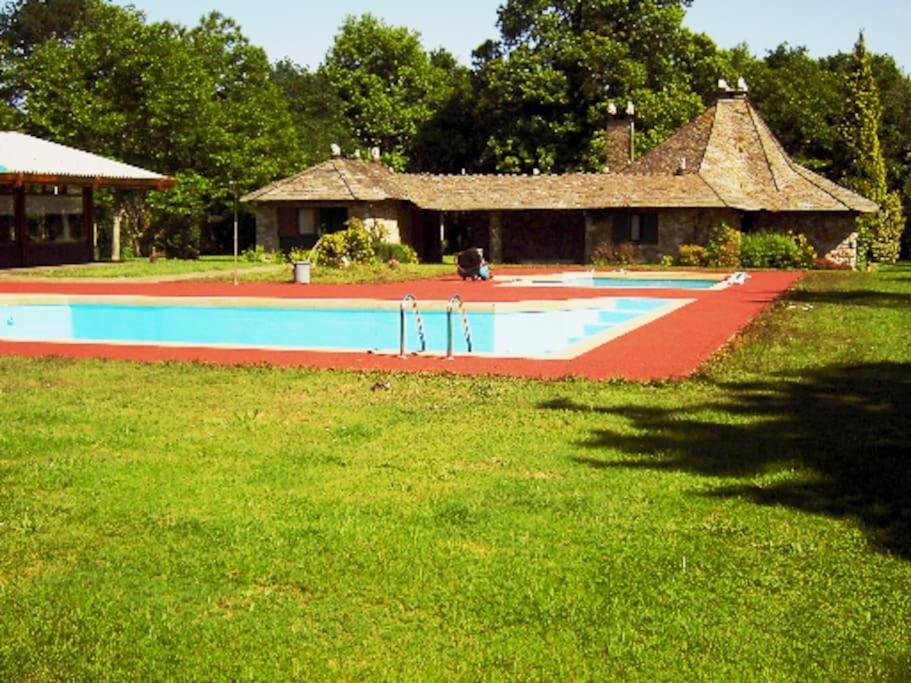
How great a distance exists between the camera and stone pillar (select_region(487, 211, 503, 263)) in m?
40.5

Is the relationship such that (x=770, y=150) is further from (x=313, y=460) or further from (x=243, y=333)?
(x=313, y=460)

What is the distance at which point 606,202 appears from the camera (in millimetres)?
37469

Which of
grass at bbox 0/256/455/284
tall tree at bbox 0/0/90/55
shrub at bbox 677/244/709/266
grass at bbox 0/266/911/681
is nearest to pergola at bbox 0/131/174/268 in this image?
grass at bbox 0/256/455/284

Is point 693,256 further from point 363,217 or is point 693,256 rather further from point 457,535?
point 457,535

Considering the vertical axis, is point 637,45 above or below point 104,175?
above

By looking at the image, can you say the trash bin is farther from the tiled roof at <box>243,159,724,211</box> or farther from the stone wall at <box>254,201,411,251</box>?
the stone wall at <box>254,201,411,251</box>

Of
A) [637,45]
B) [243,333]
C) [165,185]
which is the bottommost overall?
[243,333]

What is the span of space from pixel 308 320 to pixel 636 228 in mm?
20357

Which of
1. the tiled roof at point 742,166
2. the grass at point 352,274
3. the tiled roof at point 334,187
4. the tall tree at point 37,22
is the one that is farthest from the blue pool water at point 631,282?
the tall tree at point 37,22

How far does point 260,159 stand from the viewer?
44.2 m

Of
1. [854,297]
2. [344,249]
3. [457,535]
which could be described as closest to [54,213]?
[344,249]

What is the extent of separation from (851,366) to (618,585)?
7.77 meters

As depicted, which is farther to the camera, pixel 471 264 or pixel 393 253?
pixel 393 253

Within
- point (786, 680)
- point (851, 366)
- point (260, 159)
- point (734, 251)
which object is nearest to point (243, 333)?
point (851, 366)
